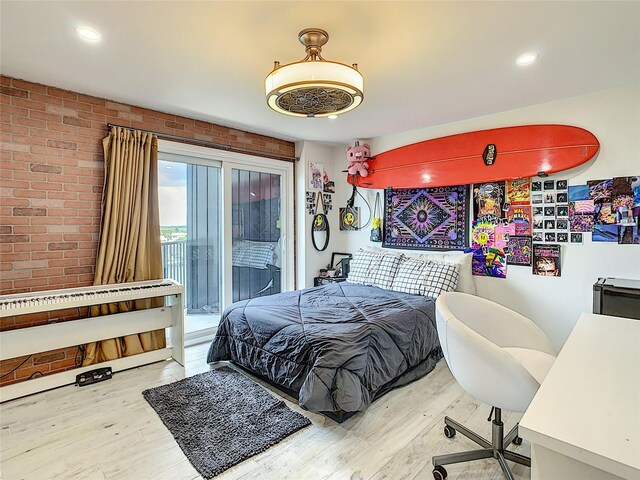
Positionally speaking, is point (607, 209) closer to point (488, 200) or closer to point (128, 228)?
point (488, 200)

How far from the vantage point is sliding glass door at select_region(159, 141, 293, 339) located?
3.49m

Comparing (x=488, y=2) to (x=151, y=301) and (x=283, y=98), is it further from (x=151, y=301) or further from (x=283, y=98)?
(x=151, y=301)

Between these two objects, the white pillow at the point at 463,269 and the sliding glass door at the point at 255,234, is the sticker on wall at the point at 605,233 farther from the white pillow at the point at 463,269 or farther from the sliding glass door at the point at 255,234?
the sliding glass door at the point at 255,234

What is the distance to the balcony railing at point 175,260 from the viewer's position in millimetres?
3458

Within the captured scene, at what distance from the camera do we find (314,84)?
1672mm

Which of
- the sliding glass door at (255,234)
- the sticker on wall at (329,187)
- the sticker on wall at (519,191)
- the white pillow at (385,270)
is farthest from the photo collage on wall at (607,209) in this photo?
the sliding glass door at (255,234)

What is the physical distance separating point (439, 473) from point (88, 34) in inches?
117

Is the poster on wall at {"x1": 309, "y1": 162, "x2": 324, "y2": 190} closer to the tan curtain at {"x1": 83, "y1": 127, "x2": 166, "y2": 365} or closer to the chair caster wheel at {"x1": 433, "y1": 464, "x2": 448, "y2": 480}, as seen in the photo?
the tan curtain at {"x1": 83, "y1": 127, "x2": 166, "y2": 365}

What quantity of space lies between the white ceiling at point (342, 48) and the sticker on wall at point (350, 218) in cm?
169

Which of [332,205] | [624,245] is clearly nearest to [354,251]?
[332,205]

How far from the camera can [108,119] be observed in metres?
2.91

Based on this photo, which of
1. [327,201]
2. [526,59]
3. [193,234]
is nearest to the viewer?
[526,59]

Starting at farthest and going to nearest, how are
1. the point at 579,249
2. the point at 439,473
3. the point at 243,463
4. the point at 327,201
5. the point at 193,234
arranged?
1. the point at 327,201
2. the point at 193,234
3. the point at 579,249
4. the point at 243,463
5. the point at 439,473

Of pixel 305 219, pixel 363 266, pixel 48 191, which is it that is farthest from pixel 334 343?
pixel 48 191
